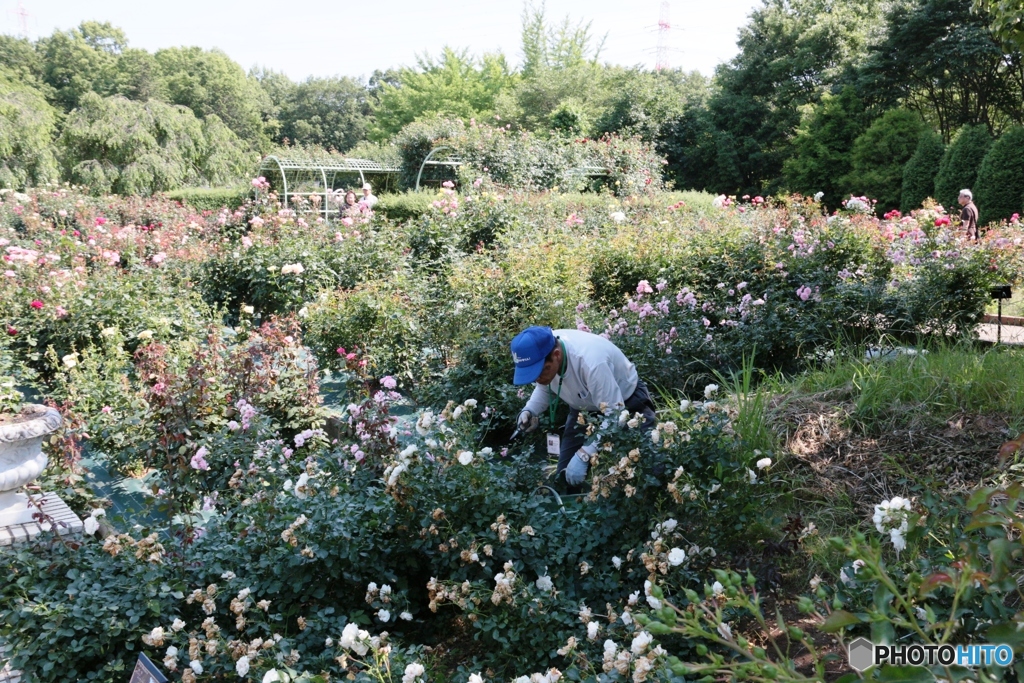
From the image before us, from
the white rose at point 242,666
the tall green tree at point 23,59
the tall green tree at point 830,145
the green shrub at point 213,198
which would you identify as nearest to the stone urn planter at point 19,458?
the white rose at point 242,666

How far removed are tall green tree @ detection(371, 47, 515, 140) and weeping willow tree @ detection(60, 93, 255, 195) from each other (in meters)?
9.07

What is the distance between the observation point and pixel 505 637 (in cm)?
255

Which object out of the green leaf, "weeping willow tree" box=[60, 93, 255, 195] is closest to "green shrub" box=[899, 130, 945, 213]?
the green leaf

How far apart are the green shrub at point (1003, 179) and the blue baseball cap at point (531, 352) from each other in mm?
16470

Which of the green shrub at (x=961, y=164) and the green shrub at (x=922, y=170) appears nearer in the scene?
the green shrub at (x=961, y=164)

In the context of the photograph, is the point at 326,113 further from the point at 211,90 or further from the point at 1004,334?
the point at 1004,334

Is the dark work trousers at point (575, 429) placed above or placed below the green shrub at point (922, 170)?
below

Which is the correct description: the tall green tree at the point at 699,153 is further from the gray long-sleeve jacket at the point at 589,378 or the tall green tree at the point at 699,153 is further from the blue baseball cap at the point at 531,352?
the blue baseball cap at the point at 531,352

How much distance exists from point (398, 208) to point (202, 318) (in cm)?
627

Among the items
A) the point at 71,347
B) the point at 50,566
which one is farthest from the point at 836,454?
the point at 71,347

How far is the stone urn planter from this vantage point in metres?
3.37

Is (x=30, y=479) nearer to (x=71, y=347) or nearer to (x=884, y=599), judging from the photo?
(x=71, y=347)

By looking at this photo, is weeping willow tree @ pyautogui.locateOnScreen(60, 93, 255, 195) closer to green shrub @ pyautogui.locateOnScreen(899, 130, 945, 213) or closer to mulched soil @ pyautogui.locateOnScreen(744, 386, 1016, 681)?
green shrub @ pyautogui.locateOnScreen(899, 130, 945, 213)

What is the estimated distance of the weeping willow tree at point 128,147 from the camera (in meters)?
26.8
